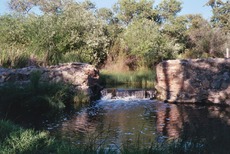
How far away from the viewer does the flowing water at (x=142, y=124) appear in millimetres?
6375

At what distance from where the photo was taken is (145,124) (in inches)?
316

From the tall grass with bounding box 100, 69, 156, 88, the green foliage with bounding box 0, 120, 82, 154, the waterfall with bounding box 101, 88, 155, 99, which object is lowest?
the green foliage with bounding box 0, 120, 82, 154

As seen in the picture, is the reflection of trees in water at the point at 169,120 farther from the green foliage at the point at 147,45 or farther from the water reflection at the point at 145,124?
the green foliage at the point at 147,45

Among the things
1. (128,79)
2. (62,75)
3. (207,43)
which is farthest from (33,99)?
(207,43)

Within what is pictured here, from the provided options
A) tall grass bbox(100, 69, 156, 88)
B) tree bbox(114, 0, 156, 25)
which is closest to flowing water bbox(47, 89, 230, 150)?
tall grass bbox(100, 69, 156, 88)

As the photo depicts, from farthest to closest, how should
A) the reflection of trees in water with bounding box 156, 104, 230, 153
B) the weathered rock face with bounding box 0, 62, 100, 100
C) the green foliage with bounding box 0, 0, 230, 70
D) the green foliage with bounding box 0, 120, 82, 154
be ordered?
the green foliage with bounding box 0, 0, 230, 70 → the weathered rock face with bounding box 0, 62, 100, 100 → the reflection of trees in water with bounding box 156, 104, 230, 153 → the green foliage with bounding box 0, 120, 82, 154

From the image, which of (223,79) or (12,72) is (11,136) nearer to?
(12,72)

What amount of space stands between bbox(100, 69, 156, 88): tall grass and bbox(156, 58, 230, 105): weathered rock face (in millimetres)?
3473

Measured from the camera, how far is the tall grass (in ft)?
55.2

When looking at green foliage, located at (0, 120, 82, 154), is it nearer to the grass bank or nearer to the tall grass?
the grass bank

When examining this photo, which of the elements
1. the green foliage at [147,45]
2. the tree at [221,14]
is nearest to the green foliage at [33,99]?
the green foliage at [147,45]

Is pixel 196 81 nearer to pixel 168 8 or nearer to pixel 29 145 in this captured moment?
pixel 29 145

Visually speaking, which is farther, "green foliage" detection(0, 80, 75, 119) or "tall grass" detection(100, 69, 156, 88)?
"tall grass" detection(100, 69, 156, 88)

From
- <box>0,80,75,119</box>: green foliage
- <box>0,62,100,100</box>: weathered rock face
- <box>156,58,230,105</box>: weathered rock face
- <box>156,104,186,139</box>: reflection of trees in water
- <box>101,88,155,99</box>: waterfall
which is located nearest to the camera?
<box>156,104,186,139</box>: reflection of trees in water
